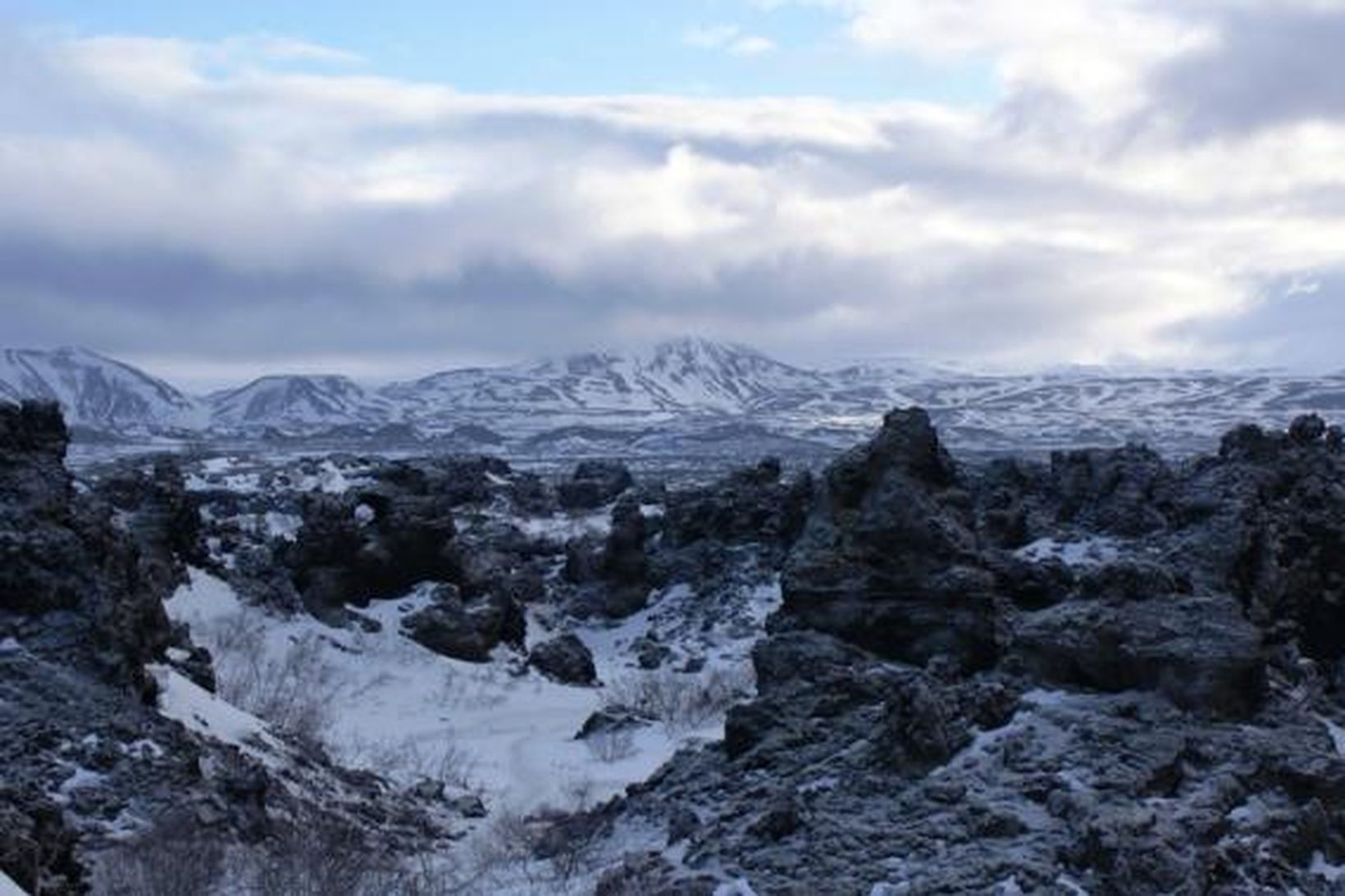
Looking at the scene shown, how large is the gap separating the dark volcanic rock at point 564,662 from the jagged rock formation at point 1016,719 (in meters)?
14.5

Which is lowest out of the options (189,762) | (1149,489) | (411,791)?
(411,791)

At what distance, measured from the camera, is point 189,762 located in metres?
22.2

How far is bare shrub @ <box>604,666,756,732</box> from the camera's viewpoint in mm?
36156

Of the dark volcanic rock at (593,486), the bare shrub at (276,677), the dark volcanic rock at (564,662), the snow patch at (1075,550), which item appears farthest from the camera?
the dark volcanic rock at (593,486)

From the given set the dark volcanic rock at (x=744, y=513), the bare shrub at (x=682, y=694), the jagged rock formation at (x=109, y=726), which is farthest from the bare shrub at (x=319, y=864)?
the dark volcanic rock at (x=744, y=513)

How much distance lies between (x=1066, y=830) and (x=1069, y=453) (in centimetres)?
2997

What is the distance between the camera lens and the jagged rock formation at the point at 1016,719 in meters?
16.3

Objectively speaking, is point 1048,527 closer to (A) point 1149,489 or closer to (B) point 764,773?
(A) point 1149,489

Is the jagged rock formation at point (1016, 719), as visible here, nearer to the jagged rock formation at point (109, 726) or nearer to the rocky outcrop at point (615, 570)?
the jagged rock formation at point (109, 726)

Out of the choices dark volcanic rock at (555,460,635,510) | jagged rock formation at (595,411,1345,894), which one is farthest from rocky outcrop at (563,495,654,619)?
jagged rock formation at (595,411,1345,894)

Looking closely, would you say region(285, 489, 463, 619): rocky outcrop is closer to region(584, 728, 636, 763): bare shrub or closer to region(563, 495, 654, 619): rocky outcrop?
region(563, 495, 654, 619): rocky outcrop

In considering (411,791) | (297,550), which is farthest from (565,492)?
(411,791)

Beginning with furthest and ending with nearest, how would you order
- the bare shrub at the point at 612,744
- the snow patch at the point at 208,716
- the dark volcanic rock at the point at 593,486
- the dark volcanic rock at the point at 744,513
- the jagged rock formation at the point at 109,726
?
the dark volcanic rock at the point at 593,486 < the dark volcanic rock at the point at 744,513 < the bare shrub at the point at 612,744 < the snow patch at the point at 208,716 < the jagged rock formation at the point at 109,726

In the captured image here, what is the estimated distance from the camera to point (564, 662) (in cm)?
4341
